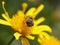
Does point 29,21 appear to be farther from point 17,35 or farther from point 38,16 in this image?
point 38,16

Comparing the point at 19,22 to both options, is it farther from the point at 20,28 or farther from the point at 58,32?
the point at 58,32

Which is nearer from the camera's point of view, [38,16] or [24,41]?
[24,41]

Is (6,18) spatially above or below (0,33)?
above

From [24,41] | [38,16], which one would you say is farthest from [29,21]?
[38,16]

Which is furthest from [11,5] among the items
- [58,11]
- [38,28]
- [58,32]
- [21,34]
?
[58,11]

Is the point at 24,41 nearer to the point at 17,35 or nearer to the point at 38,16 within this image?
the point at 17,35

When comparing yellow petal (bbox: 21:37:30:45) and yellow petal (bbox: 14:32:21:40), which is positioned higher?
yellow petal (bbox: 14:32:21:40)

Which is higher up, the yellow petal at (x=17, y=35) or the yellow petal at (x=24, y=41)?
the yellow petal at (x=17, y=35)

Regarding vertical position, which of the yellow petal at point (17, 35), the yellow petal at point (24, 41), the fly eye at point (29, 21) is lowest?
the yellow petal at point (24, 41)

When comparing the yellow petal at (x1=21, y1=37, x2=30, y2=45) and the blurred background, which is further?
the blurred background

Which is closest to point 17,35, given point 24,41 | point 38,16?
point 24,41

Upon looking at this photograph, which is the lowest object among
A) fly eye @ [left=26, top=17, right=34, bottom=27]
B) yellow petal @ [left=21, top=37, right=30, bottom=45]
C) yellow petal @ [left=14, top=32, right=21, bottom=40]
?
yellow petal @ [left=21, top=37, right=30, bottom=45]
